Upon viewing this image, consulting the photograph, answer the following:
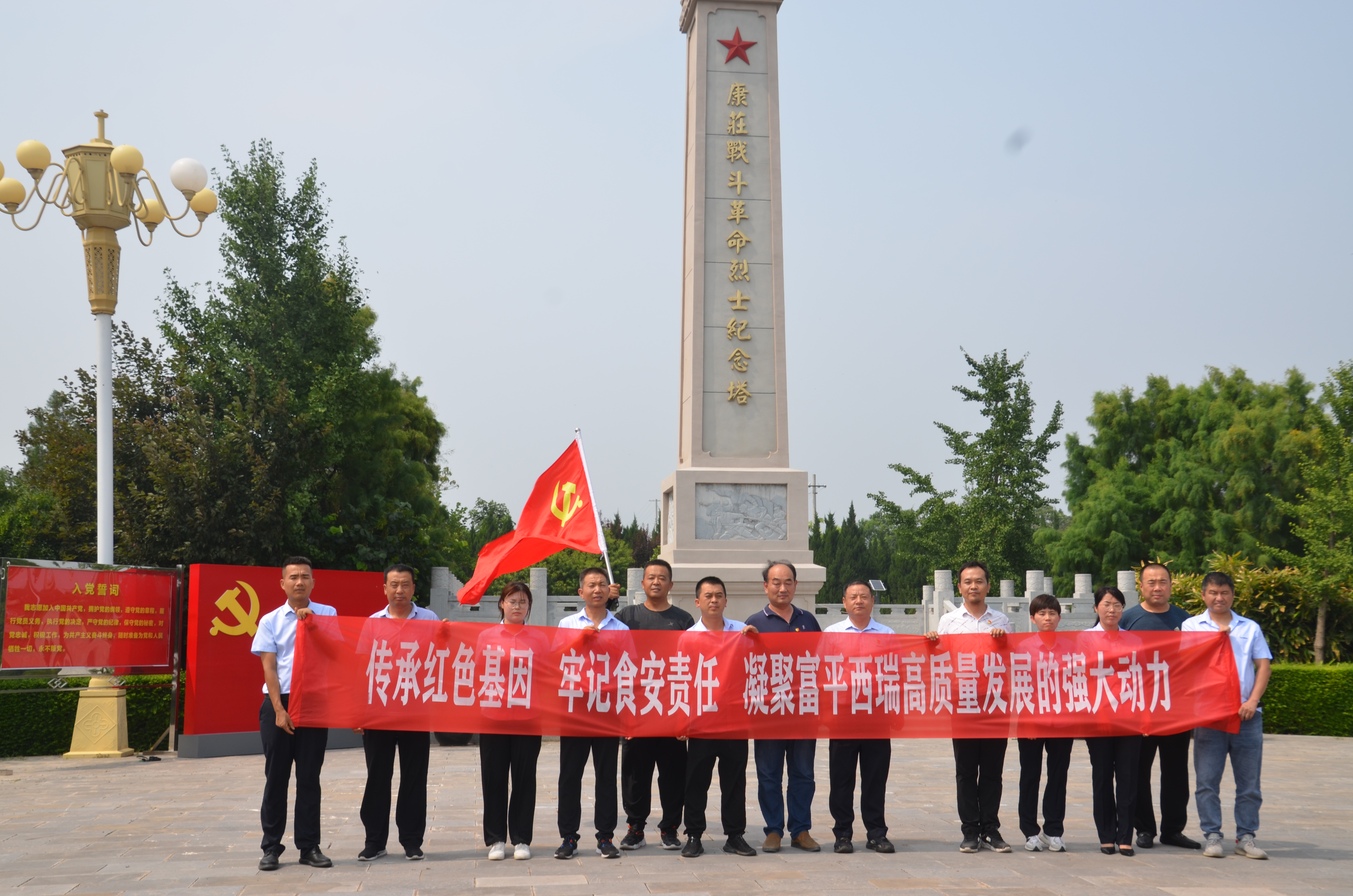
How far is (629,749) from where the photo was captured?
5918 mm

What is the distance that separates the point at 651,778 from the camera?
5840 mm

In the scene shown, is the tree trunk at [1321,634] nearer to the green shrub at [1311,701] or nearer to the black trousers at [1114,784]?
the green shrub at [1311,701]

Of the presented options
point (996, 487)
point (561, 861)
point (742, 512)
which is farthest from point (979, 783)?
point (996, 487)

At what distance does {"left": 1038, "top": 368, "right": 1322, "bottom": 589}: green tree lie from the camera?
2834 cm

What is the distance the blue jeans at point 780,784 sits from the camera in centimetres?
572

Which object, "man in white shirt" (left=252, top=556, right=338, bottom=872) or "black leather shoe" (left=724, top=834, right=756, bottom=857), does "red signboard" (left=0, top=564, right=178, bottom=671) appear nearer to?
"man in white shirt" (left=252, top=556, right=338, bottom=872)

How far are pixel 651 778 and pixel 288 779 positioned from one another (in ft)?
5.76

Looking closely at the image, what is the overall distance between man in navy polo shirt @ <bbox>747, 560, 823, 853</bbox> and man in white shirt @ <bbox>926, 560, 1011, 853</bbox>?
74 cm

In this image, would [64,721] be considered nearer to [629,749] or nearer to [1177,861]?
[629,749]

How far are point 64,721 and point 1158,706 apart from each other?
34.0 ft

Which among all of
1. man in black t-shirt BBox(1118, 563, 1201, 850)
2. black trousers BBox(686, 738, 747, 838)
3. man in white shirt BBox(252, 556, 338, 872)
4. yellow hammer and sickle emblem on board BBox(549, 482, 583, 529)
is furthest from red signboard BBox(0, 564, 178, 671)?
man in black t-shirt BBox(1118, 563, 1201, 850)

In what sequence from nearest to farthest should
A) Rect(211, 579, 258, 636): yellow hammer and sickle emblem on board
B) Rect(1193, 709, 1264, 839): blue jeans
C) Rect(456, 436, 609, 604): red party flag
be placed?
Rect(1193, 709, 1264, 839): blue jeans
Rect(456, 436, 609, 604): red party flag
Rect(211, 579, 258, 636): yellow hammer and sickle emblem on board

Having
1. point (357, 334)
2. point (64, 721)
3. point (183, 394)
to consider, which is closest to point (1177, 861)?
point (64, 721)

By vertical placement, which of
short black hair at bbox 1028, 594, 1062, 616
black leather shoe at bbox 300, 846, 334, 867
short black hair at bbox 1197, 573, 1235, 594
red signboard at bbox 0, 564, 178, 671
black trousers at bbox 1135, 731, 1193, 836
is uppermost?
short black hair at bbox 1197, 573, 1235, 594
